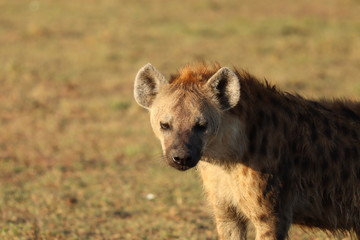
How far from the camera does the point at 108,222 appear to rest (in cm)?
536

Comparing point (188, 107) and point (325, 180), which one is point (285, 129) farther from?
point (188, 107)

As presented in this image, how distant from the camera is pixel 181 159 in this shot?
3.41 metres

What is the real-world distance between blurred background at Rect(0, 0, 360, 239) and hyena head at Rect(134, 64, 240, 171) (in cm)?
38

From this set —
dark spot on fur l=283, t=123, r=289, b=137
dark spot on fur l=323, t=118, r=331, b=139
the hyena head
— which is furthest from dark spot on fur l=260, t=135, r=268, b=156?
dark spot on fur l=323, t=118, r=331, b=139

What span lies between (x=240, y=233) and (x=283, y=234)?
1.10ft

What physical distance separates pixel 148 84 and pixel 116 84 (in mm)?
6320

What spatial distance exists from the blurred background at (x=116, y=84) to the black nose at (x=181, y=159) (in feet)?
1.48

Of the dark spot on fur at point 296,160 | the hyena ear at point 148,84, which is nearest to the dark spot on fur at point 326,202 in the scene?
the dark spot on fur at point 296,160

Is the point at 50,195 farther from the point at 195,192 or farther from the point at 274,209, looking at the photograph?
the point at 274,209

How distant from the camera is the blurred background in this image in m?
5.56

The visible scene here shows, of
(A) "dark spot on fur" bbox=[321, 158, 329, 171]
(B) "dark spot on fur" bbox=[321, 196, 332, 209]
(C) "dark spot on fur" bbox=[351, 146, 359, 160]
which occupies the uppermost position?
(C) "dark spot on fur" bbox=[351, 146, 359, 160]

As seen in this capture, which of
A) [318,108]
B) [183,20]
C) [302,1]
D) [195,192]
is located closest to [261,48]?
[183,20]

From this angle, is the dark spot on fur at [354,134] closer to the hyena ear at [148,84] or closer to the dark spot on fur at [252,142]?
the dark spot on fur at [252,142]

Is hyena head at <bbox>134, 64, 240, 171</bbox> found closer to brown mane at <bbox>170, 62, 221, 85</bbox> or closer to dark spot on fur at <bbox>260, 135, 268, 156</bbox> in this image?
brown mane at <bbox>170, 62, 221, 85</bbox>
